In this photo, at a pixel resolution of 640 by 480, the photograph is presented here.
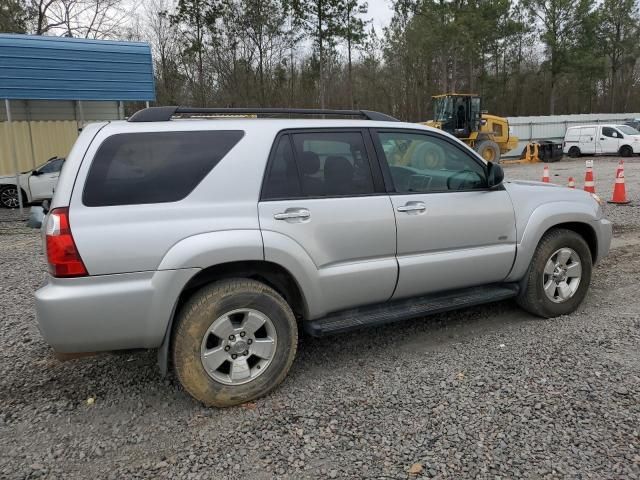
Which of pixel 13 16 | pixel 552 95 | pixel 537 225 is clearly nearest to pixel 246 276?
pixel 537 225

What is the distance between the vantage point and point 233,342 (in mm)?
3244

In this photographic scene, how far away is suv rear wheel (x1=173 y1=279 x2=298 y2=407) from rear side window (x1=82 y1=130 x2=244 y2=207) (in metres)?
0.68

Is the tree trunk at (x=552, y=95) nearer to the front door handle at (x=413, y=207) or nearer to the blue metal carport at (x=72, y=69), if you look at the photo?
the blue metal carport at (x=72, y=69)

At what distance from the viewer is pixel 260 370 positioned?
131 inches

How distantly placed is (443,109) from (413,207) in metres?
20.5

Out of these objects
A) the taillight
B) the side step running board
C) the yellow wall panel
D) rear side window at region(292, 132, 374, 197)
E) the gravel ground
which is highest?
the yellow wall panel

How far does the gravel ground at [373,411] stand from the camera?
107 inches

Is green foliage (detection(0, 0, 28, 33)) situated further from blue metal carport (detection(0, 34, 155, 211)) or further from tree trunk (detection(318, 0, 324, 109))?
Answer: tree trunk (detection(318, 0, 324, 109))

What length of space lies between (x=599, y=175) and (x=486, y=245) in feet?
53.2

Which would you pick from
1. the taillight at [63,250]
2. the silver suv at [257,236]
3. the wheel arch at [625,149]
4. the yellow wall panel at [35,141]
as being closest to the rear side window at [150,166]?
the silver suv at [257,236]

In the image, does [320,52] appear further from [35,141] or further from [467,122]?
[35,141]

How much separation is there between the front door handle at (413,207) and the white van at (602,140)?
2709 cm

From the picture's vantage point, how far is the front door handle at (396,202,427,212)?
3.75 metres

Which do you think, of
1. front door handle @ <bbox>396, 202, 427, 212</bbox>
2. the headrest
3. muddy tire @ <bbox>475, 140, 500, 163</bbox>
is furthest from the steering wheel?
muddy tire @ <bbox>475, 140, 500, 163</bbox>
